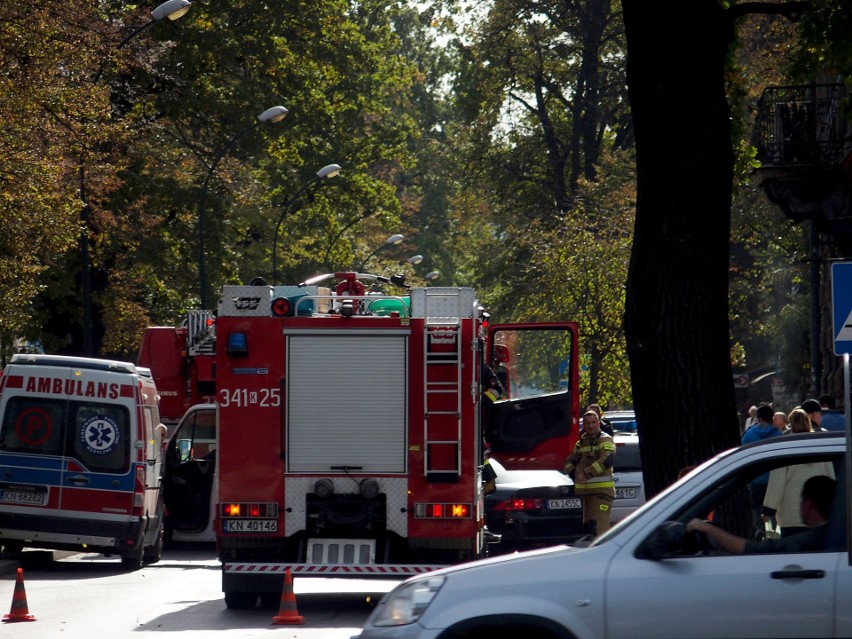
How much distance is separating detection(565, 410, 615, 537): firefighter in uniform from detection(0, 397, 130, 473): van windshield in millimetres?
5201

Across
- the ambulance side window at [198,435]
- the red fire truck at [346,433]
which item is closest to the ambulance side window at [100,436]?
the ambulance side window at [198,435]

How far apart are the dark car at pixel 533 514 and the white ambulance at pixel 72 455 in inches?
165

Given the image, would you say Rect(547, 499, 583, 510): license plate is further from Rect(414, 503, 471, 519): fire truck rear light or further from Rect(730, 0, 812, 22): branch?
Rect(730, 0, 812, 22): branch

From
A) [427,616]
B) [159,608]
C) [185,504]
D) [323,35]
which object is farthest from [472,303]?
[323,35]

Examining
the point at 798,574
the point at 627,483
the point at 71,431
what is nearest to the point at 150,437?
the point at 71,431

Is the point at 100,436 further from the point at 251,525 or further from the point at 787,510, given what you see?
the point at 787,510

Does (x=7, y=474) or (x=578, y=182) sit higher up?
(x=578, y=182)

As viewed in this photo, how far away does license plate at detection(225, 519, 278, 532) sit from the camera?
42.8 feet

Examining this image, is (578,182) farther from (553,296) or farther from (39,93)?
(39,93)

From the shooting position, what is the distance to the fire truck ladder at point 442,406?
13086mm

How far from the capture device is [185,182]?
34750mm

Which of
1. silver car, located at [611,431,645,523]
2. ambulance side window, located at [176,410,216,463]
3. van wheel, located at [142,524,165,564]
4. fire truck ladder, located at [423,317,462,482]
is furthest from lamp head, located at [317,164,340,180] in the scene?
fire truck ladder, located at [423,317,462,482]

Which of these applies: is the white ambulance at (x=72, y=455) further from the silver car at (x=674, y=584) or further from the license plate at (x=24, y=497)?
the silver car at (x=674, y=584)

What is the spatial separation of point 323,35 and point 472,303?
27.0m
